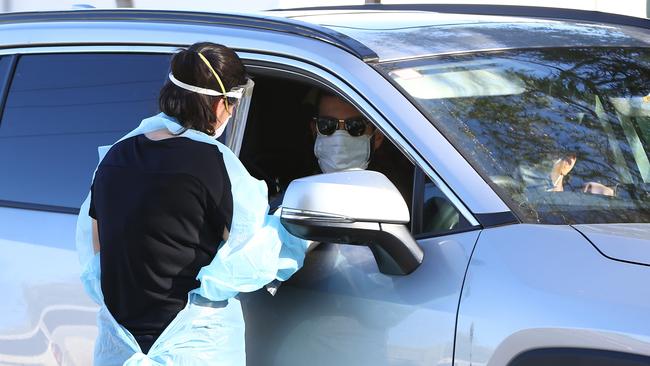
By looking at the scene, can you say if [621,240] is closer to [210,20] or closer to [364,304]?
[364,304]

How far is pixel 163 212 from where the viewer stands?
8.29 feet

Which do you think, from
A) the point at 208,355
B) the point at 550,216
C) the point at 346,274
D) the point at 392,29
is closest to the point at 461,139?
the point at 550,216

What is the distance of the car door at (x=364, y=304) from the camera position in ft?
7.75

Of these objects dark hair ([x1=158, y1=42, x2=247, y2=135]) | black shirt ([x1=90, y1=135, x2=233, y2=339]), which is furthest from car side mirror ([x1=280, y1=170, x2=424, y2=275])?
dark hair ([x1=158, y1=42, x2=247, y2=135])

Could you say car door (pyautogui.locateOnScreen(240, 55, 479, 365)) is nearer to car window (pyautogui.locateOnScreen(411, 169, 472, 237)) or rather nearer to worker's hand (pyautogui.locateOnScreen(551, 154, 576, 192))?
car window (pyautogui.locateOnScreen(411, 169, 472, 237))

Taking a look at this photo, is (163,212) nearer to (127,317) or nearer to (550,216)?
(127,317)

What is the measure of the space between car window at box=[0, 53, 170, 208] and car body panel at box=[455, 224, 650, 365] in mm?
1289

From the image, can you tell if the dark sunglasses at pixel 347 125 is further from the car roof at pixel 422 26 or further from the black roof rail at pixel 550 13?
the black roof rail at pixel 550 13

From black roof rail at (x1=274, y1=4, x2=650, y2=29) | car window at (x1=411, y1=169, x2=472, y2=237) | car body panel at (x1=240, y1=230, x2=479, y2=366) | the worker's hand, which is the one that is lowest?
car body panel at (x1=240, y1=230, x2=479, y2=366)

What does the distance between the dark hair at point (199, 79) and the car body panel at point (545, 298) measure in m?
0.79

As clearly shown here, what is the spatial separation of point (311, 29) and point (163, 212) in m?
0.73

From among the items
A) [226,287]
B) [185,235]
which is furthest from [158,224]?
[226,287]

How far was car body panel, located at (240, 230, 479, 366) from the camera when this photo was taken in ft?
7.73

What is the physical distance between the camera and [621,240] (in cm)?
228
